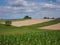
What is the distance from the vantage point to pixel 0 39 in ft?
68.7

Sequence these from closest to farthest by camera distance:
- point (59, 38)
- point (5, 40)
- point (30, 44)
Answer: point (30, 44) < point (5, 40) < point (59, 38)

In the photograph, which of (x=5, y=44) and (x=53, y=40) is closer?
(x=5, y=44)

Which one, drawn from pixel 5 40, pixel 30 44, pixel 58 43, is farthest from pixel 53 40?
pixel 5 40

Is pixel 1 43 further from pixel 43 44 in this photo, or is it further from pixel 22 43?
pixel 43 44

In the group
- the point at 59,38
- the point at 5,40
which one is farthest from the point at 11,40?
the point at 59,38

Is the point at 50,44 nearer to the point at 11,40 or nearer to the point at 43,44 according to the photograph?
the point at 43,44

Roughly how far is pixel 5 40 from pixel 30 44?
292 cm

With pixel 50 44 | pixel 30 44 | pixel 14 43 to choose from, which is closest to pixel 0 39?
pixel 14 43

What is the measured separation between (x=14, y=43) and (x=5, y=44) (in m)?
0.86

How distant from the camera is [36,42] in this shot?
65.1ft

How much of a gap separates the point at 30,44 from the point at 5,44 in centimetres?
236

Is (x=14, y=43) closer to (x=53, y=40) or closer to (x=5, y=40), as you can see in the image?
(x=5, y=40)

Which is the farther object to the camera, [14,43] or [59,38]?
[59,38]

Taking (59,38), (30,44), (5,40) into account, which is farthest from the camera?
(59,38)
